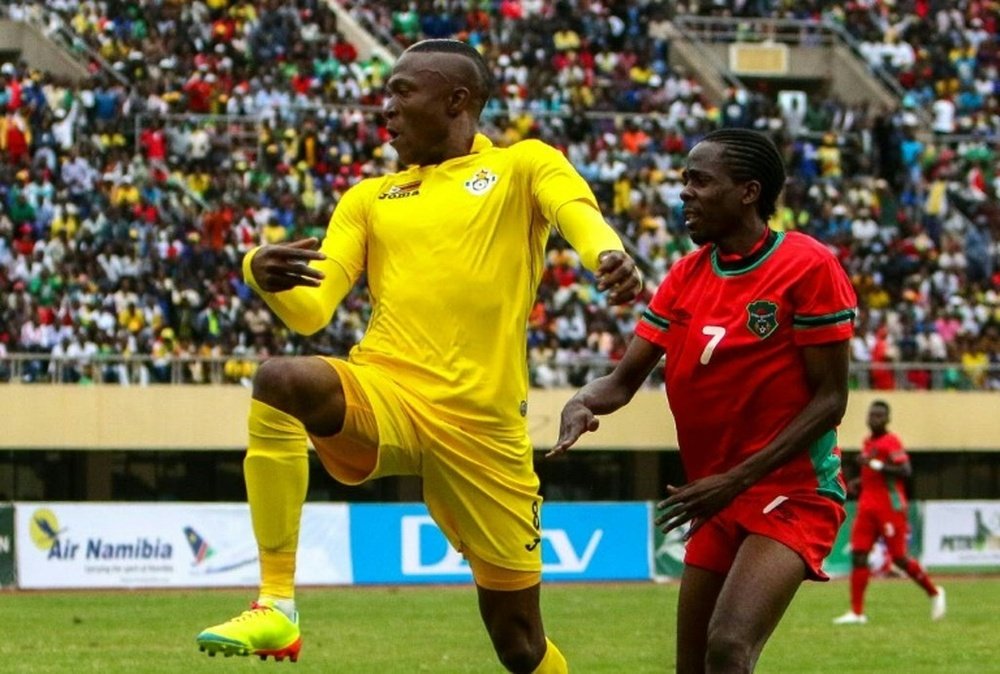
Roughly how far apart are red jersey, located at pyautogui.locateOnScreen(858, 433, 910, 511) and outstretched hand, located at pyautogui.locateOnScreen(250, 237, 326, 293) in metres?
13.8

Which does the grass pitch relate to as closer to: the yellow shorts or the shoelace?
the yellow shorts

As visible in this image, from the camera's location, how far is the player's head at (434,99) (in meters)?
8.75

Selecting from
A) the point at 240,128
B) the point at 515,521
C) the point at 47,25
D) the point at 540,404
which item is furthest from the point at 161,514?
the point at 515,521

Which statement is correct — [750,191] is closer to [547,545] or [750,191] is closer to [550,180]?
[550,180]

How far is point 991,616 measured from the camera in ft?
71.4

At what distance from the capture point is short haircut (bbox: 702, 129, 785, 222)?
8008mm

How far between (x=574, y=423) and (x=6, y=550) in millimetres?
19233

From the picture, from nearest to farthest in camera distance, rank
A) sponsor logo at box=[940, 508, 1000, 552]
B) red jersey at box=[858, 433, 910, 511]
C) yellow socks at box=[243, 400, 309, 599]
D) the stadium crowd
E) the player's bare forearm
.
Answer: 1. the player's bare forearm
2. yellow socks at box=[243, 400, 309, 599]
3. red jersey at box=[858, 433, 910, 511]
4. the stadium crowd
5. sponsor logo at box=[940, 508, 1000, 552]

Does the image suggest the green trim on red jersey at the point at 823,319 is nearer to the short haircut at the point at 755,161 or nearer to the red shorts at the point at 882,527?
the short haircut at the point at 755,161

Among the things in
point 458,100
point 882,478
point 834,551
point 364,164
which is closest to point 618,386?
point 458,100

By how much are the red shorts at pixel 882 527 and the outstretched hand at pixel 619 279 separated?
1409 centimetres

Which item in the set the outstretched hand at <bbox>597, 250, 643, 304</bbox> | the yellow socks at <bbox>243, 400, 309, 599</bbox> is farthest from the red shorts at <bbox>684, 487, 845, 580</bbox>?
the yellow socks at <bbox>243, 400, 309, 599</bbox>

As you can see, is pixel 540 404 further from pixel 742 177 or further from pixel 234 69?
pixel 742 177

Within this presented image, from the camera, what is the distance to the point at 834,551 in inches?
1198
